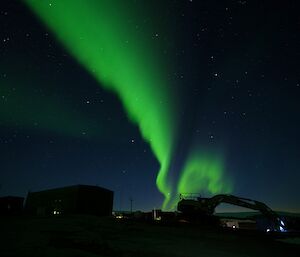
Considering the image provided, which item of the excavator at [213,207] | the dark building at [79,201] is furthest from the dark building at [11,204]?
the excavator at [213,207]

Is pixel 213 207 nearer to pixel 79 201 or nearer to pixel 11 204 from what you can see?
pixel 79 201

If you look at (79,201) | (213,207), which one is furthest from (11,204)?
(213,207)

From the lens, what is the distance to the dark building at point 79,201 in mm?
51719

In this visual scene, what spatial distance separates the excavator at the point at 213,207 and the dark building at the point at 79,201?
2674 centimetres

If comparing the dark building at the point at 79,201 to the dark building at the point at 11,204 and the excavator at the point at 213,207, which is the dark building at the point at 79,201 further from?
the excavator at the point at 213,207

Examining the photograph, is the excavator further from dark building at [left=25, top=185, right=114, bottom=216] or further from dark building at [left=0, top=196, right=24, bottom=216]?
dark building at [left=0, top=196, right=24, bottom=216]

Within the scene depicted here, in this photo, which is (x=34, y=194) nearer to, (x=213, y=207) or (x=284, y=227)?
(x=213, y=207)

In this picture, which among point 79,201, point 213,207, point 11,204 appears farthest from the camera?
point 11,204

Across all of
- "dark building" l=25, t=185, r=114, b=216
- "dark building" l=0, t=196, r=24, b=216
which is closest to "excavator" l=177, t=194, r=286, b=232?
"dark building" l=25, t=185, r=114, b=216

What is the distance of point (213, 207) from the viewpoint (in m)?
30.5

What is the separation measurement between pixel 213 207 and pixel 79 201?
2868 cm

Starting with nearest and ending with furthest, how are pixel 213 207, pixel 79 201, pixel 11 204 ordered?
pixel 213 207 → pixel 79 201 → pixel 11 204

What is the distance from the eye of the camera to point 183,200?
30312 mm

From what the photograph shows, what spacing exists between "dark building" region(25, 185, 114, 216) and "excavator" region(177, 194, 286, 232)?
26.7 m
